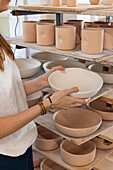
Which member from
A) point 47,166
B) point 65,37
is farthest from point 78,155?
point 65,37

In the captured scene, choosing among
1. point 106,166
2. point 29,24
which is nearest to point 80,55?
point 29,24

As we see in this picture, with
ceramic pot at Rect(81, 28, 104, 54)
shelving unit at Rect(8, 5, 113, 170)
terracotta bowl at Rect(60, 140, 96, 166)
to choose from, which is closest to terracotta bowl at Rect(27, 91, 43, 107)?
shelving unit at Rect(8, 5, 113, 170)

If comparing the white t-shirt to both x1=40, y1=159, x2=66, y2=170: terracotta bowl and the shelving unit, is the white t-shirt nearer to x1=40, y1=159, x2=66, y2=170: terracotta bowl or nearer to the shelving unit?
the shelving unit

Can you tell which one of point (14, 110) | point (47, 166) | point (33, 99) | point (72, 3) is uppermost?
point (72, 3)

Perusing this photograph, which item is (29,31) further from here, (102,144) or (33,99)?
(102,144)

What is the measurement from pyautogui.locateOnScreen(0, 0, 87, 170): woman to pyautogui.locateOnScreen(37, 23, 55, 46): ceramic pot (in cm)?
36

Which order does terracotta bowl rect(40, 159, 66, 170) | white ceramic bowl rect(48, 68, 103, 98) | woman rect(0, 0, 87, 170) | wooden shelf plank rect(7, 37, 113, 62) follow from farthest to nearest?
terracotta bowl rect(40, 159, 66, 170) < white ceramic bowl rect(48, 68, 103, 98) < wooden shelf plank rect(7, 37, 113, 62) < woman rect(0, 0, 87, 170)

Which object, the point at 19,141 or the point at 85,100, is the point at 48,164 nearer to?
the point at 19,141

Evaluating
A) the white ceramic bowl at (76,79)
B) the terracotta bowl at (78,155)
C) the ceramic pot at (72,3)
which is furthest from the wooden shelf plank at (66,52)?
the terracotta bowl at (78,155)

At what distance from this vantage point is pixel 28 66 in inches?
85.5

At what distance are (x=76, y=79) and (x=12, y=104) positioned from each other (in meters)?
0.55

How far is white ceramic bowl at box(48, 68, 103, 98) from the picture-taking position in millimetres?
1601

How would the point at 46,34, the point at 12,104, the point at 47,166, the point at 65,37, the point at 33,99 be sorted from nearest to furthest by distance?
the point at 12,104
the point at 65,37
the point at 46,34
the point at 33,99
the point at 47,166

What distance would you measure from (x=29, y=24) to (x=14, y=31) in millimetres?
2554
